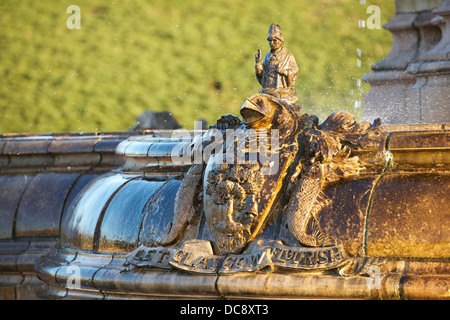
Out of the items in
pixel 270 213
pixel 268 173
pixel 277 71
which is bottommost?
pixel 270 213

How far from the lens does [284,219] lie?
14.4ft

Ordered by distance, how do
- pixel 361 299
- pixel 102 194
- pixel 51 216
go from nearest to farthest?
pixel 361 299 → pixel 102 194 → pixel 51 216

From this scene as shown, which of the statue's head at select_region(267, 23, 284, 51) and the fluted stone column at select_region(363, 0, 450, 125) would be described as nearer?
the statue's head at select_region(267, 23, 284, 51)

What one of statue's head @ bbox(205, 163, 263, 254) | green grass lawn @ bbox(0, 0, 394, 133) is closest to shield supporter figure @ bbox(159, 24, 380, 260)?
statue's head @ bbox(205, 163, 263, 254)

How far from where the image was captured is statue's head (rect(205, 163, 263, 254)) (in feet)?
14.5

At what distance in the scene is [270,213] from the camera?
4.44 meters

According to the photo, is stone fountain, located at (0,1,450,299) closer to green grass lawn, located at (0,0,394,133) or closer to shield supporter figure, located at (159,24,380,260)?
shield supporter figure, located at (159,24,380,260)

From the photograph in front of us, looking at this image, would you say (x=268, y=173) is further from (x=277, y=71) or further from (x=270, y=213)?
(x=277, y=71)

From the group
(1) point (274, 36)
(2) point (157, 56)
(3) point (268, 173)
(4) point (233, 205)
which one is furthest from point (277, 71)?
(2) point (157, 56)

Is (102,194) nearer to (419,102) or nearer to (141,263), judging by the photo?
(141,263)

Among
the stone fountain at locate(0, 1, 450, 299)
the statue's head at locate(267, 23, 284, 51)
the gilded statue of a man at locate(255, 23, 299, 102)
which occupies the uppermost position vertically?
the statue's head at locate(267, 23, 284, 51)

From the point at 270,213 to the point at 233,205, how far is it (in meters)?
0.18
